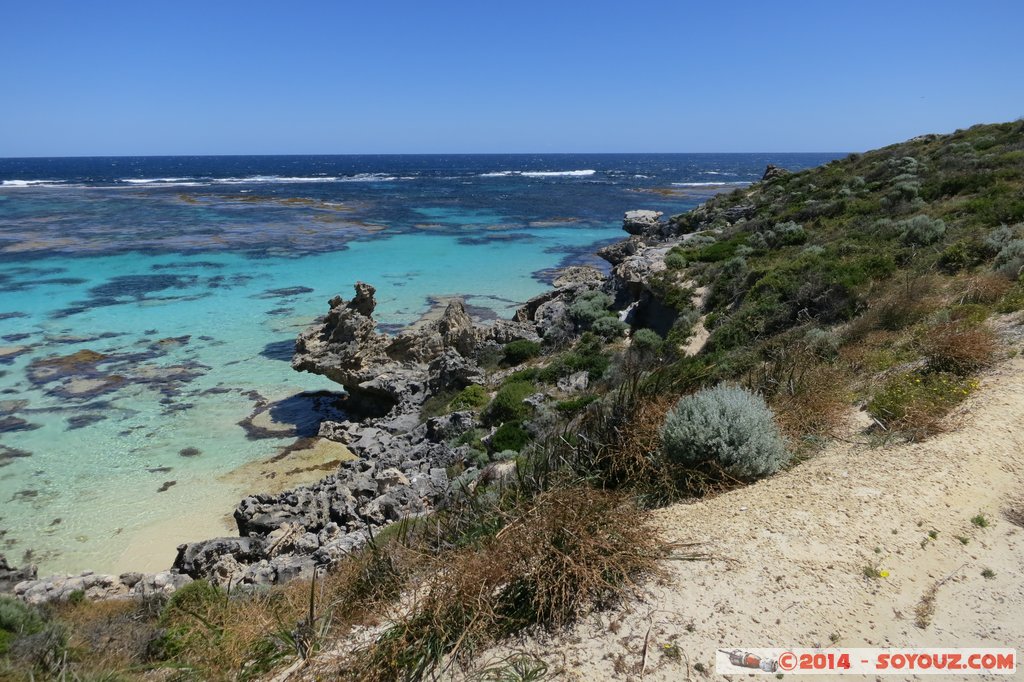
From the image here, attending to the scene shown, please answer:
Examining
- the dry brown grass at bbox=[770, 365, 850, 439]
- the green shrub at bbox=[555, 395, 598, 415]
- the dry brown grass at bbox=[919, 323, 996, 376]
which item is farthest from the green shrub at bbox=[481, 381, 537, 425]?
the dry brown grass at bbox=[919, 323, 996, 376]

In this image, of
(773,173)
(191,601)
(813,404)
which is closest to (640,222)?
(773,173)

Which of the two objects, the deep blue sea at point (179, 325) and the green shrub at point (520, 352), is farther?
the green shrub at point (520, 352)

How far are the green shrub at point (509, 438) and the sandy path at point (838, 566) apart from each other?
5897 millimetres

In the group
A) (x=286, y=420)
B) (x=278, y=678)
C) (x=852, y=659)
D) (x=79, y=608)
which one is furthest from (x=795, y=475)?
(x=286, y=420)

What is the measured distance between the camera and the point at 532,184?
10125 centimetres

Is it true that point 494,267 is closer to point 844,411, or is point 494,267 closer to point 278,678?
point 844,411

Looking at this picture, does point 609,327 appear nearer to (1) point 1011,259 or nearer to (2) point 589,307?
(2) point 589,307

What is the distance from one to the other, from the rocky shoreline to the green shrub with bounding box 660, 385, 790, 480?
2.97m

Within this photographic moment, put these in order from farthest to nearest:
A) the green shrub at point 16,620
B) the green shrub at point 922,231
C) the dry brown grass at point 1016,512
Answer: the green shrub at point 922,231
the green shrub at point 16,620
the dry brown grass at point 1016,512

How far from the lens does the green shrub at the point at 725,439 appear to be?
603 cm

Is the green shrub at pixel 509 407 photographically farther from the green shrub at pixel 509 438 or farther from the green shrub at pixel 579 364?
the green shrub at pixel 579 364

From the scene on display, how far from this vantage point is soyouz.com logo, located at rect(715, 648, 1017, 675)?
3885 millimetres

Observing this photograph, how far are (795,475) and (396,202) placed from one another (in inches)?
2733

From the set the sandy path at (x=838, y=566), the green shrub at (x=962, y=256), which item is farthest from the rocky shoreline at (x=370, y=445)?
the green shrub at (x=962, y=256)
